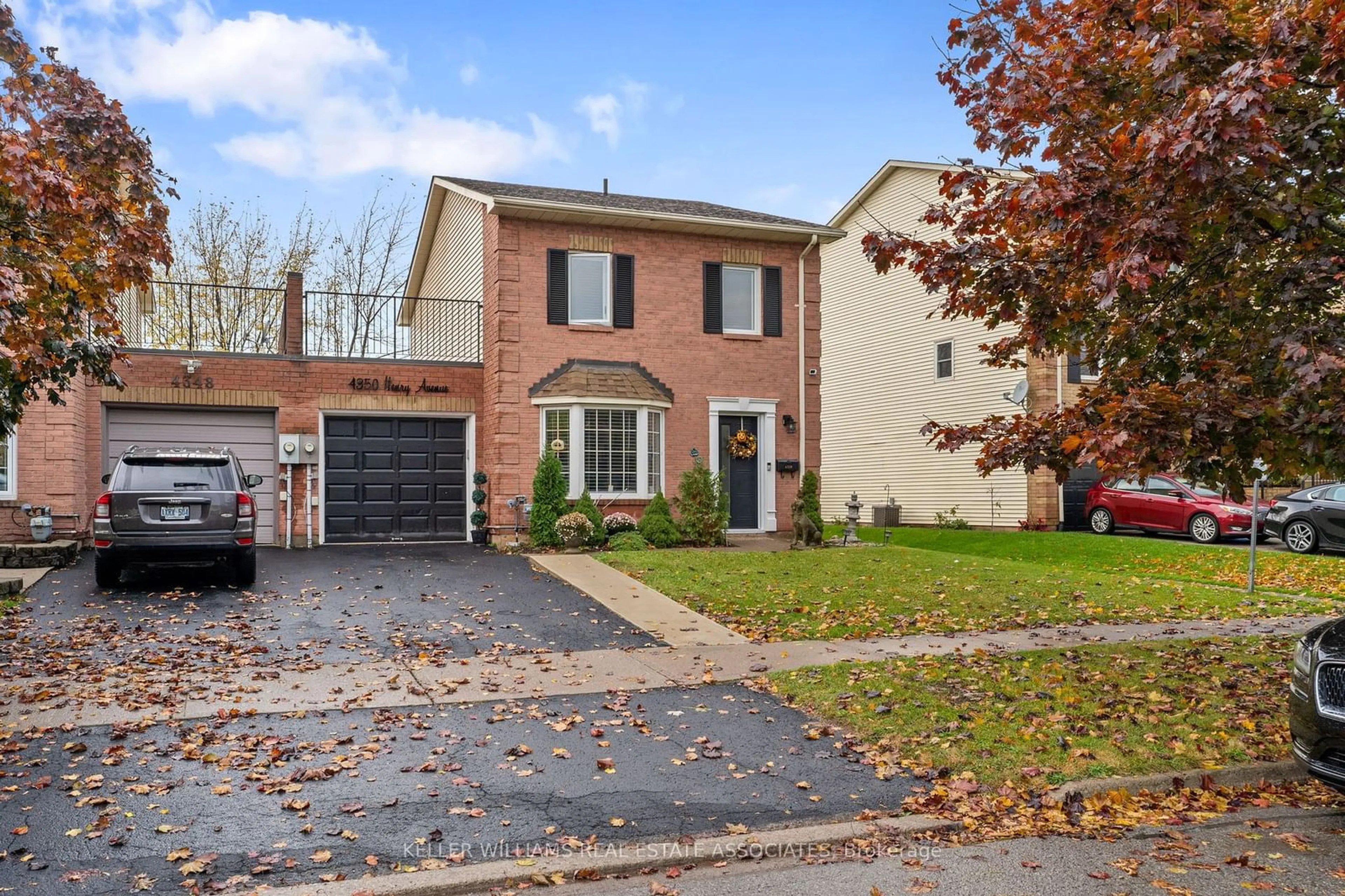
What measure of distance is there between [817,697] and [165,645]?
6.07m

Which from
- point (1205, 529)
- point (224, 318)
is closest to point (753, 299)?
point (1205, 529)

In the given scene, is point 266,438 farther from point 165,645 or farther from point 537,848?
point 537,848

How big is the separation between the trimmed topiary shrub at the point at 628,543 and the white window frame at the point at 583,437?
1186 mm

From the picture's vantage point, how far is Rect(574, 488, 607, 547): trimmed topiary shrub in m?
17.2

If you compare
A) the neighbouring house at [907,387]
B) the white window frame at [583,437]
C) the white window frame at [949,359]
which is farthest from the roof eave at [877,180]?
the white window frame at [583,437]

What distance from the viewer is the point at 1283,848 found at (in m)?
4.89

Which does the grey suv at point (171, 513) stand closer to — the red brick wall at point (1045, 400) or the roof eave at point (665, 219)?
the roof eave at point (665, 219)

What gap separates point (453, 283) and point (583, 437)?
19.9 ft

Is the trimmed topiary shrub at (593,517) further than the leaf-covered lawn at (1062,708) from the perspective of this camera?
Yes

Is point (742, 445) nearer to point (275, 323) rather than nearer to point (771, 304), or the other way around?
point (771, 304)

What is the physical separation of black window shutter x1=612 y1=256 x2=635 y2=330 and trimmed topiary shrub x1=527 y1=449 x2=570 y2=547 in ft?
10.1

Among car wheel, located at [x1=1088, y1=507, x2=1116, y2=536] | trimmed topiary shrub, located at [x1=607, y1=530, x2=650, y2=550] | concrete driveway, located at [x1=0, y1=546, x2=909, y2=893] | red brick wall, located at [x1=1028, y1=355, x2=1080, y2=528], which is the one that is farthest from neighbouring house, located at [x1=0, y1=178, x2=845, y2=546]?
car wheel, located at [x1=1088, y1=507, x2=1116, y2=536]

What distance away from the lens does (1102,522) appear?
22984 mm

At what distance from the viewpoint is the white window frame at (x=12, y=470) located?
1528 centimetres
